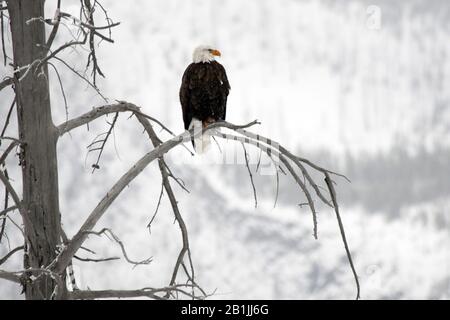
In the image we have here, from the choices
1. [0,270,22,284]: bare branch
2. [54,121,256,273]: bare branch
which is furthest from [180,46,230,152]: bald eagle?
[0,270,22,284]: bare branch

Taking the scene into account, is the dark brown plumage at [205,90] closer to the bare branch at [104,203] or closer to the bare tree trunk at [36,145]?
the bare branch at [104,203]

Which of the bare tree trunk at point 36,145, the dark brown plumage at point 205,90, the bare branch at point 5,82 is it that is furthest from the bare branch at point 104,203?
the dark brown plumage at point 205,90

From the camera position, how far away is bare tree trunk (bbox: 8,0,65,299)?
7.97 ft

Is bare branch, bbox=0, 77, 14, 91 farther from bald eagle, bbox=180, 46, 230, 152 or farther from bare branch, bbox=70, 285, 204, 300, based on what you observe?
bald eagle, bbox=180, 46, 230, 152

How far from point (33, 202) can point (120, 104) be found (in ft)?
1.88

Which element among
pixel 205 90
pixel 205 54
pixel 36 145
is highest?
pixel 205 54

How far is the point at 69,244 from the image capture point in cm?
237

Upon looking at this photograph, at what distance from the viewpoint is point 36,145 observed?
2.43m

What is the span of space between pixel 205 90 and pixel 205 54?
0.23 metres

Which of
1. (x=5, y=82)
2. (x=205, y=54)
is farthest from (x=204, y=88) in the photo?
(x=5, y=82)

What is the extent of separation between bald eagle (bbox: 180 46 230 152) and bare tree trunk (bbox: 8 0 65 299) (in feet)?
5.00

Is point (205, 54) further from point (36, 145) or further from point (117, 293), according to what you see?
point (117, 293)
